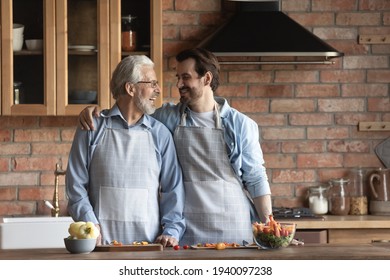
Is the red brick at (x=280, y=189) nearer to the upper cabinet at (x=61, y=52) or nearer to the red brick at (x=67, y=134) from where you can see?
the upper cabinet at (x=61, y=52)

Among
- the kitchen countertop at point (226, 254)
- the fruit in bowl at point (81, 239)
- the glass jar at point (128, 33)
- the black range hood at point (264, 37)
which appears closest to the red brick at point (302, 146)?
the black range hood at point (264, 37)

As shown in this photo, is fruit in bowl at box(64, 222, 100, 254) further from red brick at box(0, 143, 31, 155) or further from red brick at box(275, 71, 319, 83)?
red brick at box(275, 71, 319, 83)

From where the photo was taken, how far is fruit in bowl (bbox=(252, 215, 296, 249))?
3.31m

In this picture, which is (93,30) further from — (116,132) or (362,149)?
(362,149)

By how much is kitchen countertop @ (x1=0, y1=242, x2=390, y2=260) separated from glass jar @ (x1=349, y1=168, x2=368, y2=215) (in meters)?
1.84

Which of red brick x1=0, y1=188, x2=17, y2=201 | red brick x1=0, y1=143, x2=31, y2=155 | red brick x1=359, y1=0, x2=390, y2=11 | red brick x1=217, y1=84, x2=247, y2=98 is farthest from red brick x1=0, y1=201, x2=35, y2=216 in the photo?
red brick x1=359, y1=0, x2=390, y2=11

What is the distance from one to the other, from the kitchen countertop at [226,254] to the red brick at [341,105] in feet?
6.63

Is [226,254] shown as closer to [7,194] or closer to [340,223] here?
[340,223]

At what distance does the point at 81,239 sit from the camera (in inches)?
128

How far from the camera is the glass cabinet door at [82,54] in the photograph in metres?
4.96

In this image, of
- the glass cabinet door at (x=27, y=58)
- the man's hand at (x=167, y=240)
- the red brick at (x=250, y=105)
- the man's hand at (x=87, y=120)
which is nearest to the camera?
the man's hand at (x=167, y=240)

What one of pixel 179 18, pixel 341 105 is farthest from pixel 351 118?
pixel 179 18

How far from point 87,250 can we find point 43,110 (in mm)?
1838
